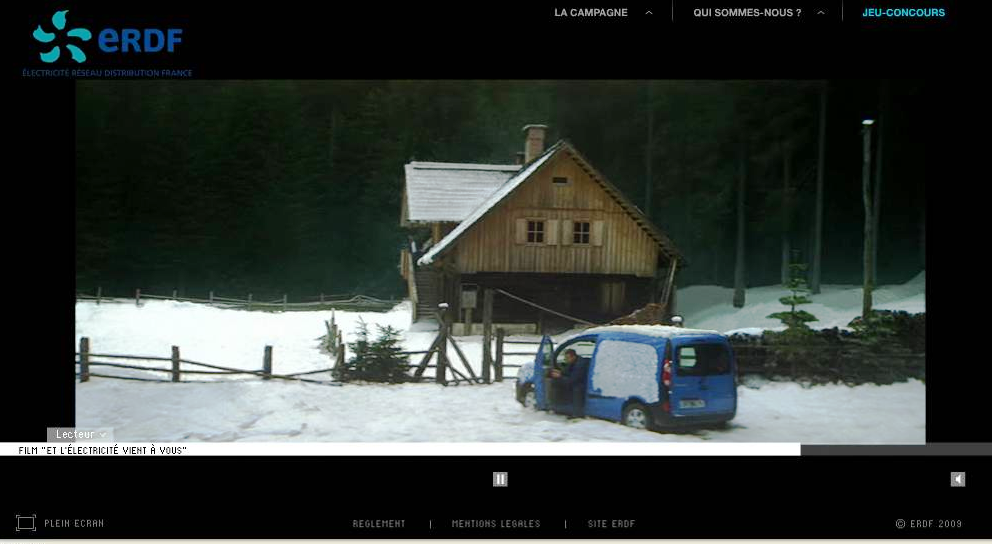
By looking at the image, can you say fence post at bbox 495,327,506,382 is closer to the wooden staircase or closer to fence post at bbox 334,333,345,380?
fence post at bbox 334,333,345,380

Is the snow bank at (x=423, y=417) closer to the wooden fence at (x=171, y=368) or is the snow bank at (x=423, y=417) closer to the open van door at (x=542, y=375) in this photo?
the open van door at (x=542, y=375)

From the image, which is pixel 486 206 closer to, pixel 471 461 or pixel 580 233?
pixel 580 233

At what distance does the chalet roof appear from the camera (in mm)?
11977

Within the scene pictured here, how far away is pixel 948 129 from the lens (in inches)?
251

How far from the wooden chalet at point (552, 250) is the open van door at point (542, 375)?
286cm

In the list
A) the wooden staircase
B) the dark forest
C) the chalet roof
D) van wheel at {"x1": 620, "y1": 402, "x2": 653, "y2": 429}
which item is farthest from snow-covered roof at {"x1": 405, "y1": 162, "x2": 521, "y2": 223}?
van wheel at {"x1": 620, "y1": 402, "x2": 653, "y2": 429}

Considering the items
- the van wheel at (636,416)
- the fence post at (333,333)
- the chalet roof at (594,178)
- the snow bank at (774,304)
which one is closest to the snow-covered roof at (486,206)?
the chalet roof at (594,178)

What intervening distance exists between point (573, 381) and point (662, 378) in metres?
1.26

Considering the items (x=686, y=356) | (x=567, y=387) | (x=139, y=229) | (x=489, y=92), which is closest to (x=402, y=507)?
(x=567, y=387)

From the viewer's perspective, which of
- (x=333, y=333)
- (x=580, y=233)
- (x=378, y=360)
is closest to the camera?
(x=378, y=360)

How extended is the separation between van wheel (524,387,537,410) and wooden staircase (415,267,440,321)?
478cm

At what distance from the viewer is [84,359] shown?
27.8 feet

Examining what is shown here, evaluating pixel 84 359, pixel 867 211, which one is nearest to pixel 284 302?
pixel 84 359

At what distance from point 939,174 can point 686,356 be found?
326 centimetres
